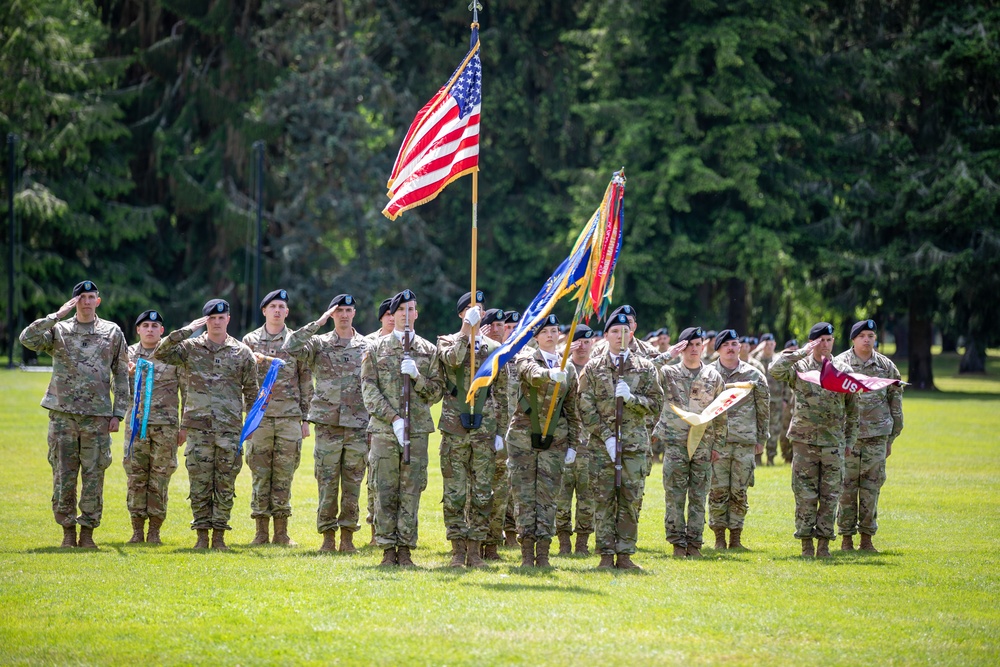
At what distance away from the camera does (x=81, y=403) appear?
12.6 metres

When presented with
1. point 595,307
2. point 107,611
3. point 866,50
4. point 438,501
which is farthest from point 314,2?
point 107,611

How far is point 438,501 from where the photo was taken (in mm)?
17734

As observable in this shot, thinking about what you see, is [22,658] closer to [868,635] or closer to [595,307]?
[868,635]

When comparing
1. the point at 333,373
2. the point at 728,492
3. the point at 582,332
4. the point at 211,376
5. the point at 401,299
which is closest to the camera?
the point at 401,299

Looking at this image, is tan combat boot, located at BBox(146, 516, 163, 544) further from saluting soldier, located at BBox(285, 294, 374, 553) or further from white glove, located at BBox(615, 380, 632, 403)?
white glove, located at BBox(615, 380, 632, 403)

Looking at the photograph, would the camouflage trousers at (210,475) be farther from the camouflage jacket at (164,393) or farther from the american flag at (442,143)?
the american flag at (442,143)

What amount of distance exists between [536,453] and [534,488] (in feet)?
1.07

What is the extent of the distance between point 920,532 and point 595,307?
5.07 metres

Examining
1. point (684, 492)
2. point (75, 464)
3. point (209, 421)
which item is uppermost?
point (209, 421)

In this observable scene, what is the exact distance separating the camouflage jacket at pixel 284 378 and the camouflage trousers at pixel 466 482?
2.62 m

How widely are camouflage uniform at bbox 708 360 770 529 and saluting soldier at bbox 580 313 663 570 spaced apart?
214cm

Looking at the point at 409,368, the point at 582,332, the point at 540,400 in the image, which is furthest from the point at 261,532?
the point at 582,332

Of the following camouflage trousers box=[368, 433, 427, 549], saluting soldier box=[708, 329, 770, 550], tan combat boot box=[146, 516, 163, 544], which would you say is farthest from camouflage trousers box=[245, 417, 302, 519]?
saluting soldier box=[708, 329, 770, 550]

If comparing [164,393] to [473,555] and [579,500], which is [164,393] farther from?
[579,500]
